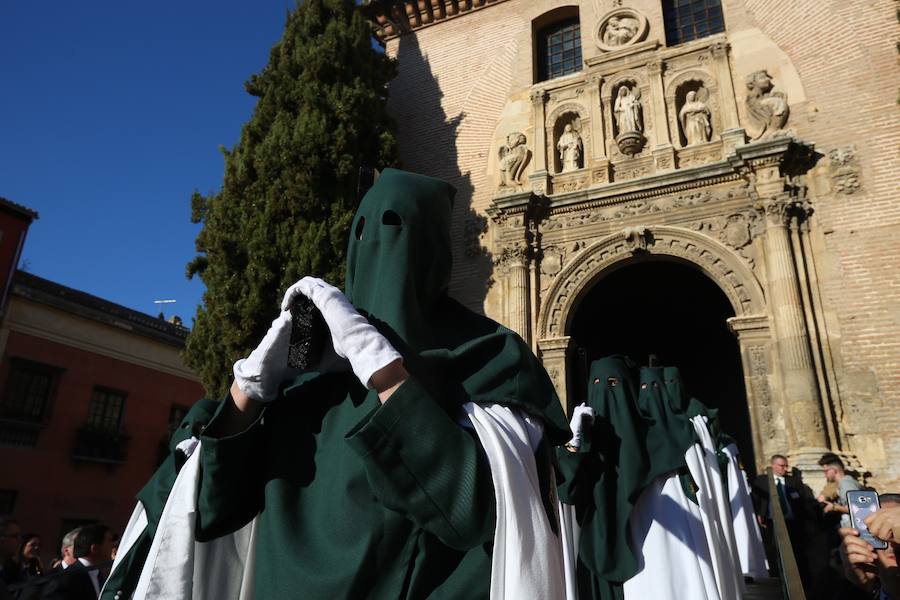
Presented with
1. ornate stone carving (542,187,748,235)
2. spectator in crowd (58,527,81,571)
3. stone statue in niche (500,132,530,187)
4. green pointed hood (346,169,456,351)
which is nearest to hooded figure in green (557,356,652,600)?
green pointed hood (346,169,456,351)

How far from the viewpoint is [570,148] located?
1073 centimetres

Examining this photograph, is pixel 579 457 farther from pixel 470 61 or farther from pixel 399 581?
pixel 470 61

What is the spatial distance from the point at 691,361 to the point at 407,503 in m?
16.3

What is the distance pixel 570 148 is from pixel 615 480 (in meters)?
7.53

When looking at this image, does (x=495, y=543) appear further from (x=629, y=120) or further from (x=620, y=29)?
(x=620, y=29)

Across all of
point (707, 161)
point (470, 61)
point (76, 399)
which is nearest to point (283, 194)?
point (470, 61)

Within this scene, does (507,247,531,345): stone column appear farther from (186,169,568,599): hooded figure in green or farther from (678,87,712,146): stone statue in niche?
(186,169,568,599): hooded figure in green

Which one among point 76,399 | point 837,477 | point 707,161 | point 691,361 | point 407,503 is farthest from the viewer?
point 691,361

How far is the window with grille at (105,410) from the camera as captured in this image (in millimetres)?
14430

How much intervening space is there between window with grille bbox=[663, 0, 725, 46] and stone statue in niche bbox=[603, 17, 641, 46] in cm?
67

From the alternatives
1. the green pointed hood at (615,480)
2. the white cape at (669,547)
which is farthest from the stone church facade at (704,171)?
the green pointed hood at (615,480)

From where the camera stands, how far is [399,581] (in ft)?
4.32

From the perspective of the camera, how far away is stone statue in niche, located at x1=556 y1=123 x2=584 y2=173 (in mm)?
10625

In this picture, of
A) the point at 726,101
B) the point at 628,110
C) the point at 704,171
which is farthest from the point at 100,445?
the point at 726,101
